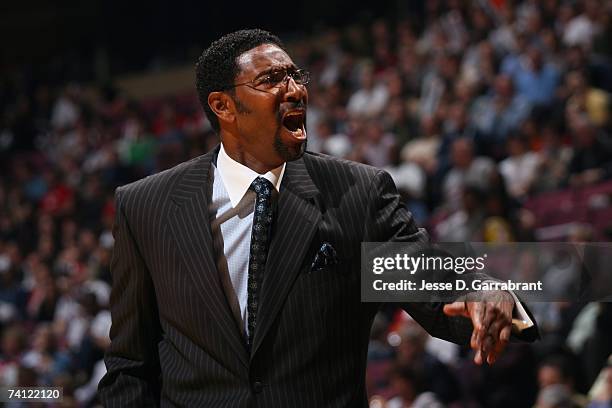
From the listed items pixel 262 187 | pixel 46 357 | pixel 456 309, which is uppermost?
pixel 46 357

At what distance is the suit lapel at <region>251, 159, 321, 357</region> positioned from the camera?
2.20 m

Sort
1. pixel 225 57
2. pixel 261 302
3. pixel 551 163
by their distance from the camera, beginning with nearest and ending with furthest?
pixel 261 302
pixel 225 57
pixel 551 163

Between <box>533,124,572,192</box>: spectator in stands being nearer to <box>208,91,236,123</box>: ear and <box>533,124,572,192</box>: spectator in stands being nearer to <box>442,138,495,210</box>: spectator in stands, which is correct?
<box>442,138,495,210</box>: spectator in stands

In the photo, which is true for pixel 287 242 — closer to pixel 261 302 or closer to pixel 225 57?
pixel 261 302

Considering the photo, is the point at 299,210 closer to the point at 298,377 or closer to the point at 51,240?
the point at 298,377

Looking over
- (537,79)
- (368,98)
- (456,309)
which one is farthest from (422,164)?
(456,309)

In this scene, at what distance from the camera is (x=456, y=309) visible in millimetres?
2053

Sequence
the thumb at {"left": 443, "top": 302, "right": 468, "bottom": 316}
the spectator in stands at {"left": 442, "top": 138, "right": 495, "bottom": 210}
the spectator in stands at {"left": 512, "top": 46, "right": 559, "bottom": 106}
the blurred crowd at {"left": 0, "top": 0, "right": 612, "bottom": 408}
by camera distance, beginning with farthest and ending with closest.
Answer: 1. the spectator in stands at {"left": 512, "top": 46, "right": 559, "bottom": 106}
2. the spectator in stands at {"left": 442, "top": 138, "right": 495, "bottom": 210}
3. the blurred crowd at {"left": 0, "top": 0, "right": 612, "bottom": 408}
4. the thumb at {"left": 443, "top": 302, "right": 468, "bottom": 316}

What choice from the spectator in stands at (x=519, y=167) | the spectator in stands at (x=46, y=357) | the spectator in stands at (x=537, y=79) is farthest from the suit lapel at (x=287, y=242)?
the spectator in stands at (x=537, y=79)

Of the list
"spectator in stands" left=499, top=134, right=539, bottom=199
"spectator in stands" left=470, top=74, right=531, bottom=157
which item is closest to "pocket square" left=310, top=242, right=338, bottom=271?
"spectator in stands" left=499, top=134, right=539, bottom=199

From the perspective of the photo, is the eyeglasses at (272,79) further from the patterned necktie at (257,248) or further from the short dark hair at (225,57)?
the patterned necktie at (257,248)

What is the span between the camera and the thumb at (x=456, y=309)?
2047mm

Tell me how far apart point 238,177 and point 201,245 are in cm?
18

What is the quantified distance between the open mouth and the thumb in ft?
1.56
